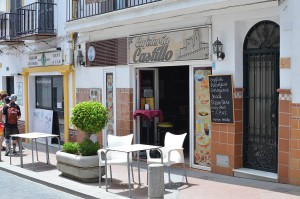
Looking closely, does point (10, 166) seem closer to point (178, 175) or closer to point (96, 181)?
point (96, 181)

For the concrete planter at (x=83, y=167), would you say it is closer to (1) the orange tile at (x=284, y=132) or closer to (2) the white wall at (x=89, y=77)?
(1) the orange tile at (x=284, y=132)

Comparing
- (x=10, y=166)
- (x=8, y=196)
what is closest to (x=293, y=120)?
(x=8, y=196)

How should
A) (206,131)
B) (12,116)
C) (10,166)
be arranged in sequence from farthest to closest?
(12,116)
(10,166)
(206,131)

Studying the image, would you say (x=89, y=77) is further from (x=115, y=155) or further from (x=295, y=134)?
(x=295, y=134)

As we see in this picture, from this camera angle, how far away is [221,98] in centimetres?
979

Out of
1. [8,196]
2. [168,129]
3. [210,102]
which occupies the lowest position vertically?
[8,196]

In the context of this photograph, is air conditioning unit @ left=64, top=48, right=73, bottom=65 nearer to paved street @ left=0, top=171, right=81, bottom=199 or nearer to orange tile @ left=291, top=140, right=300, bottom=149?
paved street @ left=0, top=171, right=81, bottom=199

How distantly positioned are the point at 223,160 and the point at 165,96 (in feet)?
14.2

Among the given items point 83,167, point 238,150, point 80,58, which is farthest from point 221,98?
point 80,58

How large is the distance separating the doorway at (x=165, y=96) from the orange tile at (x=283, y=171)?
395 centimetres

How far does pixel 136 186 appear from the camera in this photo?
9.16 metres

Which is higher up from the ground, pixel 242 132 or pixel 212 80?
pixel 212 80

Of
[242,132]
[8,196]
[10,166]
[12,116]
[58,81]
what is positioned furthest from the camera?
[58,81]

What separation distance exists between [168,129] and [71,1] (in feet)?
17.7
